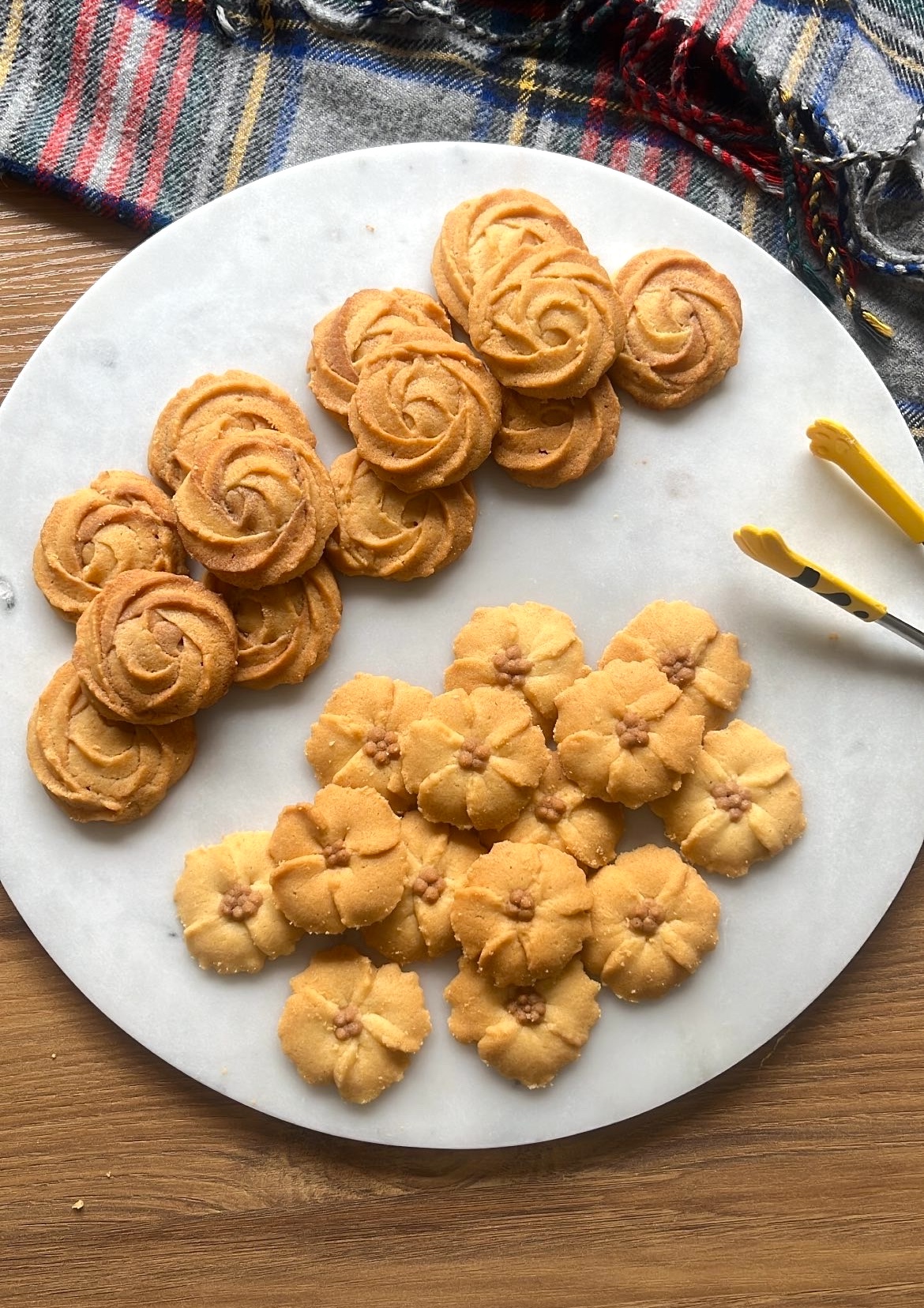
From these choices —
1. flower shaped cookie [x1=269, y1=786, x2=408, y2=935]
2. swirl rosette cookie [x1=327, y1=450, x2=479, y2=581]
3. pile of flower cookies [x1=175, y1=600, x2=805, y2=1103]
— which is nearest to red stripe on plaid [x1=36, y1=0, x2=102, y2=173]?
swirl rosette cookie [x1=327, y1=450, x2=479, y2=581]

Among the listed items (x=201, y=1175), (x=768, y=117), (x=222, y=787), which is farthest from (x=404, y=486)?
(x=201, y=1175)

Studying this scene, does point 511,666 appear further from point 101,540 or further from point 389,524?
point 101,540

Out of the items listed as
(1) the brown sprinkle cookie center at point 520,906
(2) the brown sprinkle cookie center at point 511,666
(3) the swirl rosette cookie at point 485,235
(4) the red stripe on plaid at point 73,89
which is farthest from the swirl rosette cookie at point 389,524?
(4) the red stripe on plaid at point 73,89

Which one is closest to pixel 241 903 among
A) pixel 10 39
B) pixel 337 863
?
pixel 337 863

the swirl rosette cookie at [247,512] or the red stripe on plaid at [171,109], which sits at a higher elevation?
the red stripe on plaid at [171,109]

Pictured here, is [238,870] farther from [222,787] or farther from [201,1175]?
[201,1175]

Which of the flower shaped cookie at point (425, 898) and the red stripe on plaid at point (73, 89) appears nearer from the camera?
the flower shaped cookie at point (425, 898)

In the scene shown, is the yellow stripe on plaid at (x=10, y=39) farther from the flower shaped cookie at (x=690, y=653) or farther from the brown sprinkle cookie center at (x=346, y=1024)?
the brown sprinkle cookie center at (x=346, y=1024)

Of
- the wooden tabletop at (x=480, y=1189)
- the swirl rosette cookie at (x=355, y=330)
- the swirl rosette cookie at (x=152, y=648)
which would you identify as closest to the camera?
the swirl rosette cookie at (x=152, y=648)
